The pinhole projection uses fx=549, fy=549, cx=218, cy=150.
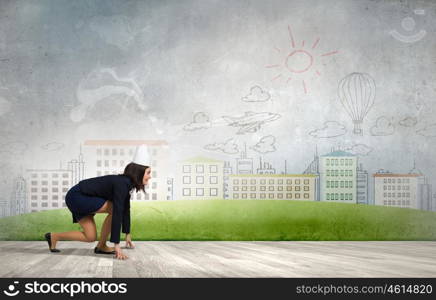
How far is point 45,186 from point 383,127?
3612 millimetres

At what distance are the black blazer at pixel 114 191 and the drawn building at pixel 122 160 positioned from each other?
1.50 meters

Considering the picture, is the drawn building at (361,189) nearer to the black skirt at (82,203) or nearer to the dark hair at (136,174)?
the dark hair at (136,174)

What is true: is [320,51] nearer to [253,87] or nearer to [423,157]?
[253,87]

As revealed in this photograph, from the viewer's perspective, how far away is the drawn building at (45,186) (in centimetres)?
556

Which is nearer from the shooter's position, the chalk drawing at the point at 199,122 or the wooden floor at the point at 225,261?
the wooden floor at the point at 225,261

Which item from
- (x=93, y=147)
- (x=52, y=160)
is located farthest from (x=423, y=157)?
(x=52, y=160)

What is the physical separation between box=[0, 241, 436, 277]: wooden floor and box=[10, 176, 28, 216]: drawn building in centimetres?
46

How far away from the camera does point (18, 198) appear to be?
5.55 m

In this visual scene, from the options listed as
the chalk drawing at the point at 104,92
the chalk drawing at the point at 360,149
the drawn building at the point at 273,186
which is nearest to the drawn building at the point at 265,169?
the drawn building at the point at 273,186

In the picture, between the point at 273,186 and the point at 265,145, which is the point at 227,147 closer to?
the point at 265,145

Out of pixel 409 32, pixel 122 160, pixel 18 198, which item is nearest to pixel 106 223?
pixel 122 160

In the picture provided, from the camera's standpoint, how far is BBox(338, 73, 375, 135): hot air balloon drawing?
5.89 metres

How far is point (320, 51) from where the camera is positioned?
5.91 metres

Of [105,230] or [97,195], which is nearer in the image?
[97,195]
